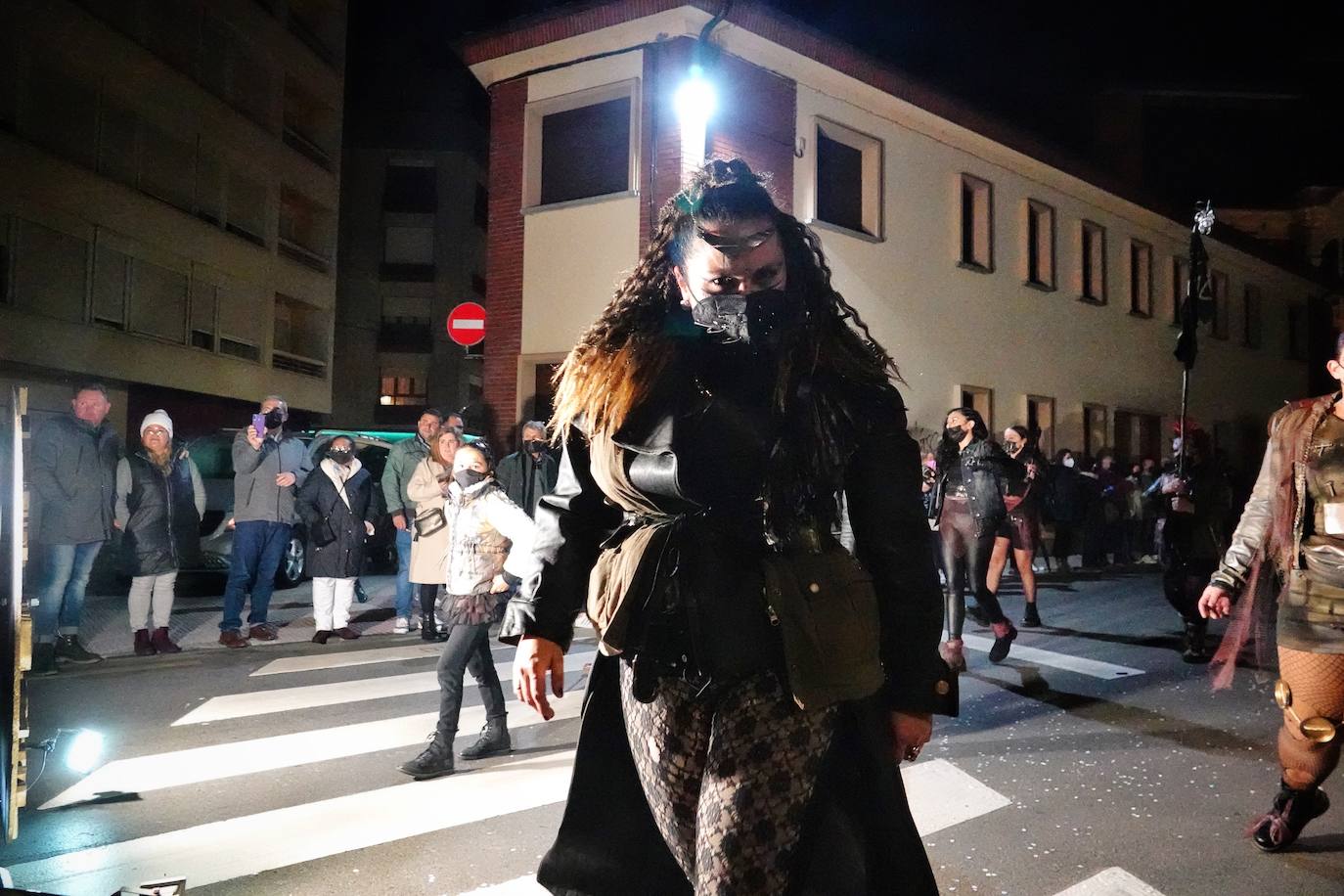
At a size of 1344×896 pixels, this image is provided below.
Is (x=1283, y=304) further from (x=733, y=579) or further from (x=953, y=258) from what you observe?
(x=733, y=579)

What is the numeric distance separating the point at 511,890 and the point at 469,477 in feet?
7.58

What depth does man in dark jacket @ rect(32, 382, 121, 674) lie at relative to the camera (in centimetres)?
764

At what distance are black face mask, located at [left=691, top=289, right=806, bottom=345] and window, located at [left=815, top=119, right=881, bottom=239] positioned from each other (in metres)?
13.5

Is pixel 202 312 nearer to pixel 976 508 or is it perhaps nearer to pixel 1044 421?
pixel 1044 421

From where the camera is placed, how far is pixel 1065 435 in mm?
20656

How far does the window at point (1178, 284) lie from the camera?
79.7 feet

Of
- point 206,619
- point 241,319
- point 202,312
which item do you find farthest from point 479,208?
point 206,619

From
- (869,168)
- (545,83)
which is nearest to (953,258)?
(869,168)

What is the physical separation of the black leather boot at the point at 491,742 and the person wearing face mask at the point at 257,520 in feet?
13.6

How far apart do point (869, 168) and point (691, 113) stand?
420 cm

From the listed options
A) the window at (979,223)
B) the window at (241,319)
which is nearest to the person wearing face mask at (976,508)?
the window at (979,223)

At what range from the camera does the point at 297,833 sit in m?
4.25

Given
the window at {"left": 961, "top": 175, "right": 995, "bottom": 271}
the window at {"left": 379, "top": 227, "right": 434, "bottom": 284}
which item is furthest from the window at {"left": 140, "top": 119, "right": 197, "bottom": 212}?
the window at {"left": 379, "top": 227, "right": 434, "bottom": 284}

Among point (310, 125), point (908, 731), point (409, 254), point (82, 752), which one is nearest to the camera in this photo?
point (908, 731)
